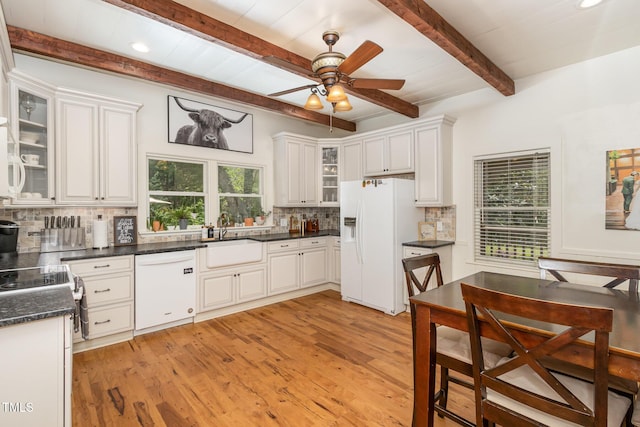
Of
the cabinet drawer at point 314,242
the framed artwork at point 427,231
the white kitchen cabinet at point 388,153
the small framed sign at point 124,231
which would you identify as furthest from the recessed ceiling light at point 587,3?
the small framed sign at point 124,231

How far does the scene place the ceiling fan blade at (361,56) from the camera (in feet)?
6.81

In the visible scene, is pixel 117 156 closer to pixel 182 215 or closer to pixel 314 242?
pixel 182 215

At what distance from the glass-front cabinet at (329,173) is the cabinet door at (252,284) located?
5.36ft

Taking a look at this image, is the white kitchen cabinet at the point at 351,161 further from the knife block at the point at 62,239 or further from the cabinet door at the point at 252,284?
the knife block at the point at 62,239

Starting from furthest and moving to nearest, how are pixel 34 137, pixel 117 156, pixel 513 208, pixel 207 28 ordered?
pixel 513 208, pixel 117 156, pixel 34 137, pixel 207 28

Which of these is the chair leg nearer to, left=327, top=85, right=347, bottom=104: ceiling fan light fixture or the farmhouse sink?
left=327, top=85, right=347, bottom=104: ceiling fan light fixture

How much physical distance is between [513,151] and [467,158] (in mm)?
529

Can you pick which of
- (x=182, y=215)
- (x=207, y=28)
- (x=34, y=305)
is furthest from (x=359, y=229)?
(x=34, y=305)

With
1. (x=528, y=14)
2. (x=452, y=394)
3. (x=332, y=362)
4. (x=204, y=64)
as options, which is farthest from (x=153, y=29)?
(x=452, y=394)

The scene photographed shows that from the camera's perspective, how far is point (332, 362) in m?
2.74

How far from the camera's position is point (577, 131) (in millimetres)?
3252

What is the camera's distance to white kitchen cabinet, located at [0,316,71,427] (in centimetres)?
126

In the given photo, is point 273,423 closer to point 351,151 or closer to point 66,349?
point 66,349

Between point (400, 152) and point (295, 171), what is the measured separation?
160 centimetres
